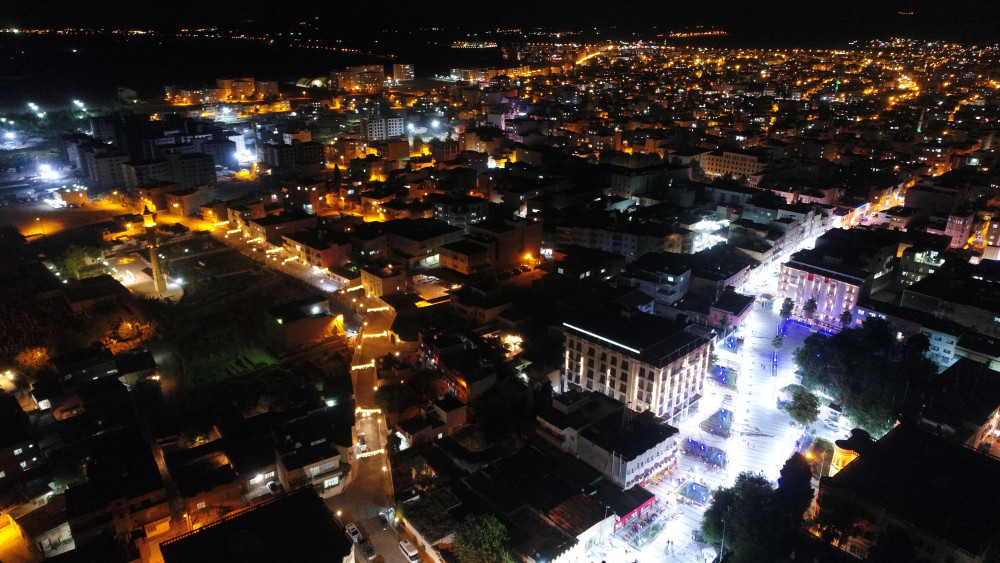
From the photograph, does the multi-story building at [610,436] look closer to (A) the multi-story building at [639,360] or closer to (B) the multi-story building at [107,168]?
(A) the multi-story building at [639,360]

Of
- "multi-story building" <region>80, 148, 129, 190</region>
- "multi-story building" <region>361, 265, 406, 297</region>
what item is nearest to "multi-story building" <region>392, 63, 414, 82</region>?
"multi-story building" <region>80, 148, 129, 190</region>

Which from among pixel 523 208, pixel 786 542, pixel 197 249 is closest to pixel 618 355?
pixel 786 542

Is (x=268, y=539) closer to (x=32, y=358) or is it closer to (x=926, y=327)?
(x=32, y=358)

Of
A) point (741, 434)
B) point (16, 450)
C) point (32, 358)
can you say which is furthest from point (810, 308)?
point (32, 358)

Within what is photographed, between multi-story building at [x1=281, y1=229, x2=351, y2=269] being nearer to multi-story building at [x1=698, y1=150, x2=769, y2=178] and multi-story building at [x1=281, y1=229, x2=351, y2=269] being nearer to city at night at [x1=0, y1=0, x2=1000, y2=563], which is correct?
city at night at [x1=0, y1=0, x2=1000, y2=563]

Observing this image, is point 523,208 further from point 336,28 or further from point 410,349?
point 336,28

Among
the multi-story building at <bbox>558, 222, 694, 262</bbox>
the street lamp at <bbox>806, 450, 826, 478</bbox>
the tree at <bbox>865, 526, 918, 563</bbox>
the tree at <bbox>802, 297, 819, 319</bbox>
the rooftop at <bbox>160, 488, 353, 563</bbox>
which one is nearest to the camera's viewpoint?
the rooftop at <bbox>160, 488, 353, 563</bbox>

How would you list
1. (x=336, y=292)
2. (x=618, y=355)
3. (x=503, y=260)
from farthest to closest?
(x=503, y=260)
(x=336, y=292)
(x=618, y=355)
